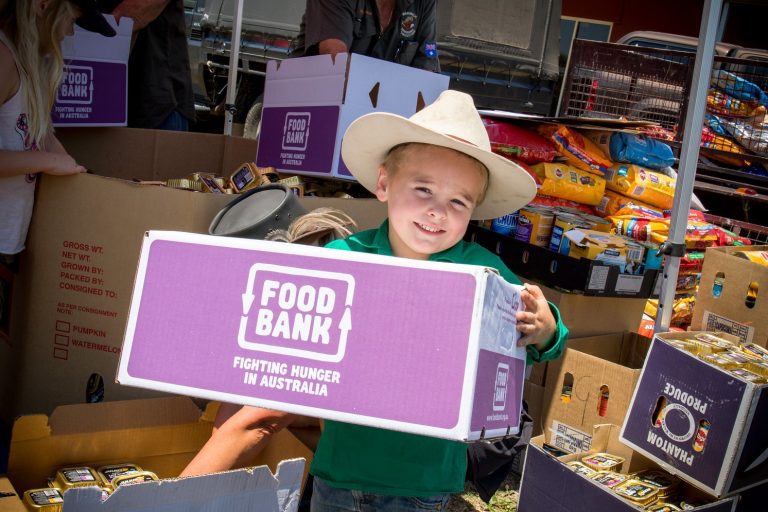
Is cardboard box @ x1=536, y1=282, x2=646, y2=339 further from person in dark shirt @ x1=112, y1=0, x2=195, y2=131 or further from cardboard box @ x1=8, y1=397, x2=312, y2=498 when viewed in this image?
person in dark shirt @ x1=112, y1=0, x2=195, y2=131

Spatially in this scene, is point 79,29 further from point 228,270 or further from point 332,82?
point 228,270

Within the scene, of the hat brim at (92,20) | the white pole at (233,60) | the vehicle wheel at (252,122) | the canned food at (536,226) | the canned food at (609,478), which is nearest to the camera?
the canned food at (609,478)

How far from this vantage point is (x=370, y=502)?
1795mm

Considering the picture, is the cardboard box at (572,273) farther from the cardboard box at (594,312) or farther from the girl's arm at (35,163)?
the girl's arm at (35,163)

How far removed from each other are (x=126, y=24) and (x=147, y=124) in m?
0.65

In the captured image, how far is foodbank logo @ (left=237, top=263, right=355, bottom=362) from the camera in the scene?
4.68ft

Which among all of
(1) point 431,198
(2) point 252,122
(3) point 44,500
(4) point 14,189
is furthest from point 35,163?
(2) point 252,122

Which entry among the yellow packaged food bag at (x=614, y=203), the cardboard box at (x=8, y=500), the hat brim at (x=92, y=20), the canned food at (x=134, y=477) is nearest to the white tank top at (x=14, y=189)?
the hat brim at (x=92, y=20)

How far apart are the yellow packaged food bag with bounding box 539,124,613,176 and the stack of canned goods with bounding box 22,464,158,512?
2.59 meters

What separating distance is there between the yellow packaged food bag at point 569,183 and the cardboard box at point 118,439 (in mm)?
2163

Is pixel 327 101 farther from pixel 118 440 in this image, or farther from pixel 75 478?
pixel 75 478

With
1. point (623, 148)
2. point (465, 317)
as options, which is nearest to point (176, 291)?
point (465, 317)

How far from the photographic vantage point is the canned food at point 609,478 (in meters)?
2.63

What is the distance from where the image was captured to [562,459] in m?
2.77
